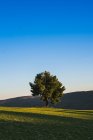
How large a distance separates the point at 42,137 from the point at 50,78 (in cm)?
10379

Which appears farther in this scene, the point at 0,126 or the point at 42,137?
the point at 0,126

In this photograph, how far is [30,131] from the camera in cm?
3344

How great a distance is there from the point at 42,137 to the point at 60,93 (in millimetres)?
105687

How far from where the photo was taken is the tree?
5159 inches

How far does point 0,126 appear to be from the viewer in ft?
115

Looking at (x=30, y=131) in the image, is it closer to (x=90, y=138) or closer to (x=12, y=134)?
(x=12, y=134)

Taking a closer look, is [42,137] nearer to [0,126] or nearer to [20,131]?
[20,131]

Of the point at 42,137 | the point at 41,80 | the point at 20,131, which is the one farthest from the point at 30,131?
the point at 41,80

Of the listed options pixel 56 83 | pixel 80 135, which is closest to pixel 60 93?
pixel 56 83

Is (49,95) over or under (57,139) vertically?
over

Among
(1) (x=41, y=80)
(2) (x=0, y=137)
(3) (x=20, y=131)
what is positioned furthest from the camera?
(1) (x=41, y=80)

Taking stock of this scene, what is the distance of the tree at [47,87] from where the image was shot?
13104 cm

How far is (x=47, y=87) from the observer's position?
133000mm

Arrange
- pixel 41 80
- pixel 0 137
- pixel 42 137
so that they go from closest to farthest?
pixel 0 137 → pixel 42 137 → pixel 41 80
